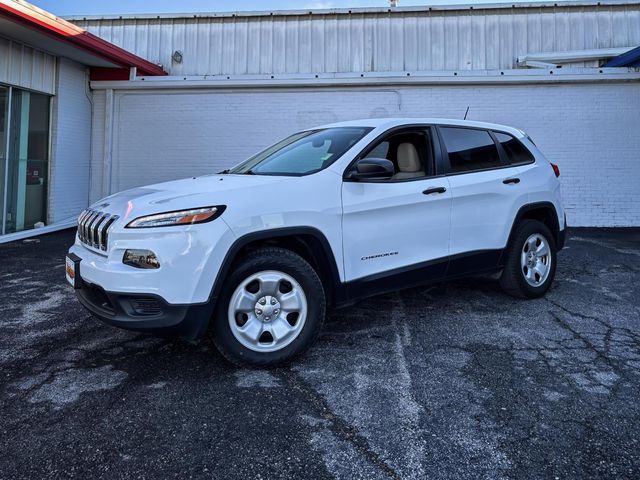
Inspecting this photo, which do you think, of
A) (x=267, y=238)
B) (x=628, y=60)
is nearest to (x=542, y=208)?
(x=267, y=238)

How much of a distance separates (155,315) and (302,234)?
1070 millimetres

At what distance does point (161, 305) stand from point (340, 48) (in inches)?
437

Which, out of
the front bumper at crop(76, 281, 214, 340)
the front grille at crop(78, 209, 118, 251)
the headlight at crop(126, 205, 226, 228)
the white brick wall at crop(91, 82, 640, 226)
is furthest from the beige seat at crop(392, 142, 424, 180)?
the white brick wall at crop(91, 82, 640, 226)

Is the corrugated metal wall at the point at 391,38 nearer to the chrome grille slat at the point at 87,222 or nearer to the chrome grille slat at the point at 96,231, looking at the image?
the chrome grille slat at the point at 87,222

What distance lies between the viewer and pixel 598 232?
10.1 m

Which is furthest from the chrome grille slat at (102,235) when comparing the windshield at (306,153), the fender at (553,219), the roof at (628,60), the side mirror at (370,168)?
the roof at (628,60)

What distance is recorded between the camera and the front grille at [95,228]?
296 cm

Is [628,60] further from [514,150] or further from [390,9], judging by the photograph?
[514,150]

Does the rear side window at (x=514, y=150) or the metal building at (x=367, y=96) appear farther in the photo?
the metal building at (x=367, y=96)

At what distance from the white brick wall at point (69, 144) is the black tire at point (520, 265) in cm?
920

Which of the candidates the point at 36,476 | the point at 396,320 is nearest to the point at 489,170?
the point at 396,320

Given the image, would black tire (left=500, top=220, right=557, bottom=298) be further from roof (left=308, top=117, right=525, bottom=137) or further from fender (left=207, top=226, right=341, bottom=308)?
fender (left=207, top=226, right=341, bottom=308)

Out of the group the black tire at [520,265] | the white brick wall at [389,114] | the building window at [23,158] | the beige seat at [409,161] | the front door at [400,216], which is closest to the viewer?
the front door at [400,216]

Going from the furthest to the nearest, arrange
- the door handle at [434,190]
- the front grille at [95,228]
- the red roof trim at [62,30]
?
the red roof trim at [62,30], the door handle at [434,190], the front grille at [95,228]
